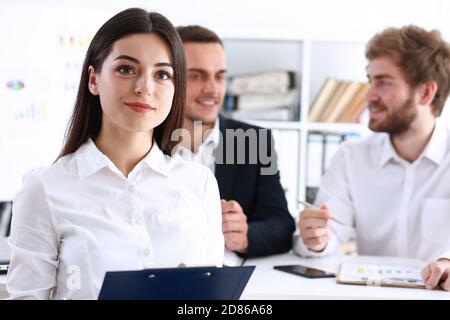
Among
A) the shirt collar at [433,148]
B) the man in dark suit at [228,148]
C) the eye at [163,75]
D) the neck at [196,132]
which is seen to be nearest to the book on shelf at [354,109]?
the shirt collar at [433,148]

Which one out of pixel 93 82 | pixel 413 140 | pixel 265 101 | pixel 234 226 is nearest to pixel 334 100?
pixel 265 101

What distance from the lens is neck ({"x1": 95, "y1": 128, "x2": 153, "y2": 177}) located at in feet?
3.70

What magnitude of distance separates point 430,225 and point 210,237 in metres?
1.11

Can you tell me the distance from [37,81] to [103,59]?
1836 millimetres

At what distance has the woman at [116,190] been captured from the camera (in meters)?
1.03

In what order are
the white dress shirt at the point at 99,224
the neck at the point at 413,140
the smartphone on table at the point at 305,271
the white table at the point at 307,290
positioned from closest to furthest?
1. the white dress shirt at the point at 99,224
2. the white table at the point at 307,290
3. the smartphone on table at the point at 305,271
4. the neck at the point at 413,140

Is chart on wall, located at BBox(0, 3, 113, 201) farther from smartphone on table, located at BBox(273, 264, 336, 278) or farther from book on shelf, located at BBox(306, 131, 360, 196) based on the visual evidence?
smartphone on table, located at BBox(273, 264, 336, 278)

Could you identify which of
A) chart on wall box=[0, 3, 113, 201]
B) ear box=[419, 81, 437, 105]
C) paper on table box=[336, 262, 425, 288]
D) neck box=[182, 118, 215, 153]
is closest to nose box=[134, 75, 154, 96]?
paper on table box=[336, 262, 425, 288]

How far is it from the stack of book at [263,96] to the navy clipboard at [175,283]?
6.61 feet

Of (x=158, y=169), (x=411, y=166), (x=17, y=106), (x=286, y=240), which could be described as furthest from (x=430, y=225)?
(x=17, y=106)

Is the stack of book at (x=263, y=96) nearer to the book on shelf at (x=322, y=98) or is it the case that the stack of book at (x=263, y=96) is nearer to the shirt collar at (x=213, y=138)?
the book on shelf at (x=322, y=98)

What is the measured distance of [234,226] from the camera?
1694mm

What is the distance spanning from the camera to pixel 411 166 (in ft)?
6.86
